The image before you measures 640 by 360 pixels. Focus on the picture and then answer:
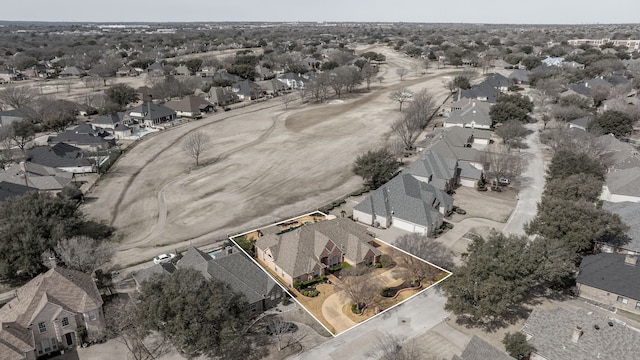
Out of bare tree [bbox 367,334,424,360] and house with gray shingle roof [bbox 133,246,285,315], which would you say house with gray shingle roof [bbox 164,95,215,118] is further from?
bare tree [bbox 367,334,424,360]

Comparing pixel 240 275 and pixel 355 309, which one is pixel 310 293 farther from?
pixel 240 275

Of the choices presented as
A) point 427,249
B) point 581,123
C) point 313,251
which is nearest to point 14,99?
point 313,251

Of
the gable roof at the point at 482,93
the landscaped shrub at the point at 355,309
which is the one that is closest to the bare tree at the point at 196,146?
the landscaped shrub at the point at 355,309

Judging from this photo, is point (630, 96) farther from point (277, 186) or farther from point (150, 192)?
point (150, 192)

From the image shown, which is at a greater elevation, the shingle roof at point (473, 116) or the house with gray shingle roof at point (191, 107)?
the shingle roof at point (473, 116)

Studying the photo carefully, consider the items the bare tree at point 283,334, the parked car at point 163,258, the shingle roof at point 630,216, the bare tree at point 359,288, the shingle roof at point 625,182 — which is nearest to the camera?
the bare tree at point 283,334

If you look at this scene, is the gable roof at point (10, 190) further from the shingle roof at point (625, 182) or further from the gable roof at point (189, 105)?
the shingle roof at point (625, 182)

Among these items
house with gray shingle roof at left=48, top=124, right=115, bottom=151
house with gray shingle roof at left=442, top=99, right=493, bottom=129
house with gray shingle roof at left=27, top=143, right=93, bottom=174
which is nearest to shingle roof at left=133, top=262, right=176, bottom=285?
house with gray shingle roof at left=27, top=143, right=93, bottom=174
